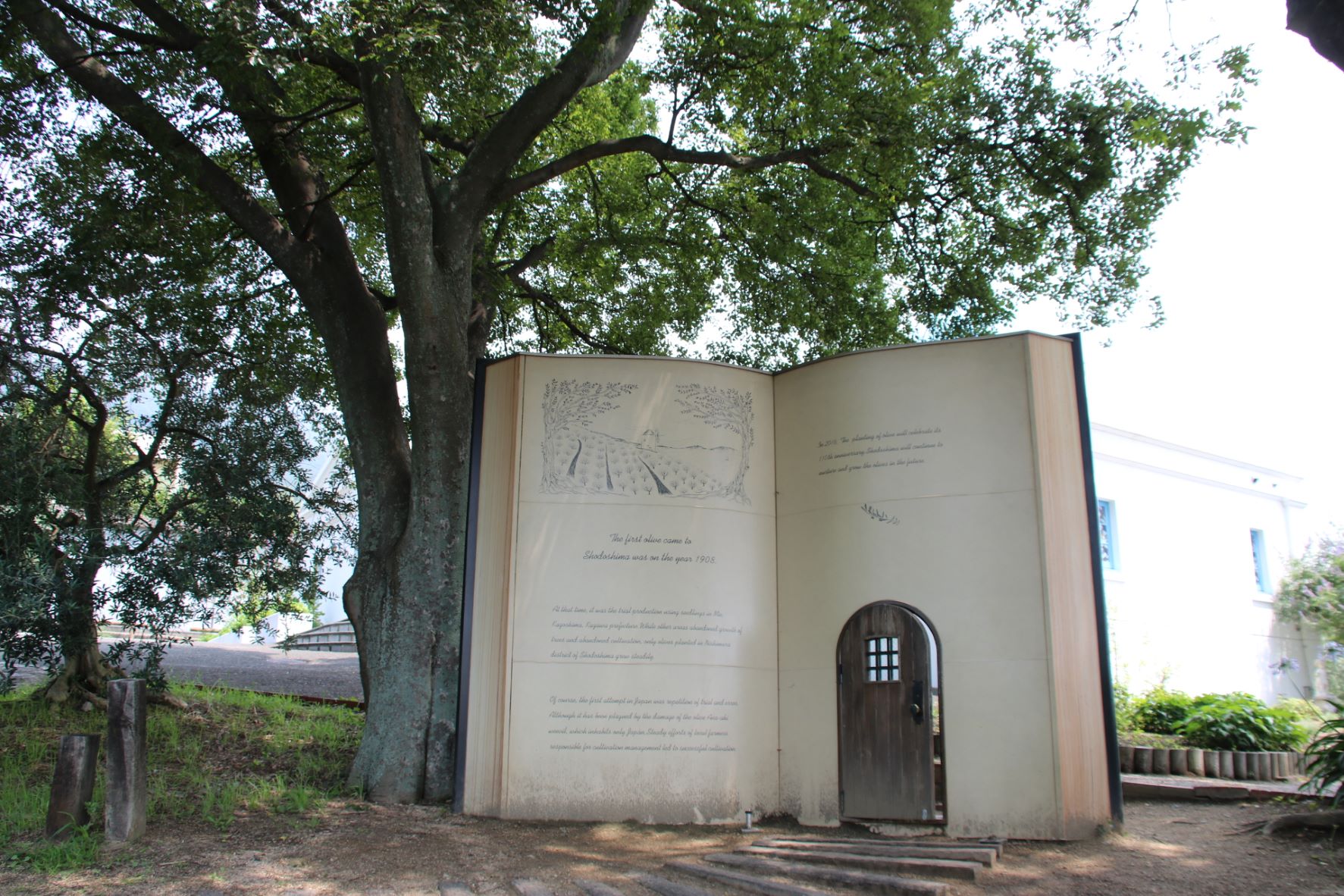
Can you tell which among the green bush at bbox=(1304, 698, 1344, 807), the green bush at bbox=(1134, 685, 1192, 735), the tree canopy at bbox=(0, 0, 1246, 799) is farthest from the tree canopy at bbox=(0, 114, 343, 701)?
the green bush at bbox=(1134, 685, 1192, 735)

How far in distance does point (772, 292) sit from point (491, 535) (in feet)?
19.2

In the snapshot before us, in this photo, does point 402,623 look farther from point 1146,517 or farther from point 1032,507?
point 1146,517

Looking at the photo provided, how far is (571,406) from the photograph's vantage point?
393 inches

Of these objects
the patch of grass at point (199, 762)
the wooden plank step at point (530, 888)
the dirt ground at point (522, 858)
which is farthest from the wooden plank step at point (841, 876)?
the patch of grass at point (199, 762)

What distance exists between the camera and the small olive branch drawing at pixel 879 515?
9.27m

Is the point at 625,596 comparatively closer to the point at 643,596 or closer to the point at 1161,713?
the point at 643,596

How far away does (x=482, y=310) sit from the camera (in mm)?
12172

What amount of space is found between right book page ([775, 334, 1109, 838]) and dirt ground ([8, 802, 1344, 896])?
595mm

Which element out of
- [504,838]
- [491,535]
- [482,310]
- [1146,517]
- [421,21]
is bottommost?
[504,838]

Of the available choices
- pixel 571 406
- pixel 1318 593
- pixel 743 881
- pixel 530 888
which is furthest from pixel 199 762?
pixel 1318 593

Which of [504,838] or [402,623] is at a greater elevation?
[402,623]

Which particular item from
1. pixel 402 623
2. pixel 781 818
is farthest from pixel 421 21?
pixel 781 818

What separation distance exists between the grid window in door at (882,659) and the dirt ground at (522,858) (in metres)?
1.38

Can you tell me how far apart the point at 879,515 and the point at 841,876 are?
3.59 m
